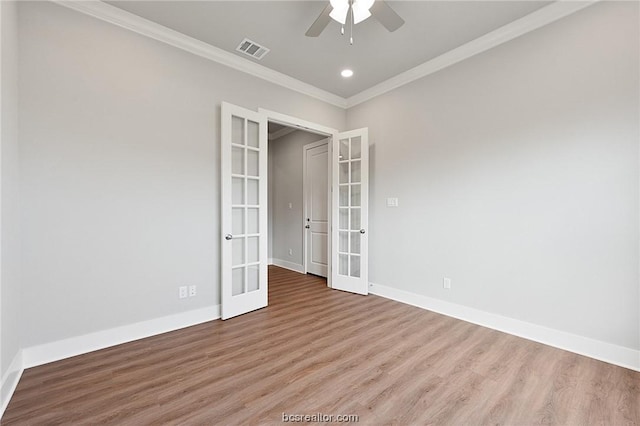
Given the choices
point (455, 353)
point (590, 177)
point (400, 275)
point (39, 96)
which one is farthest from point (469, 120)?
point (39, 96)

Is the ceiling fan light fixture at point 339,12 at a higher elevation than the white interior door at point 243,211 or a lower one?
higher

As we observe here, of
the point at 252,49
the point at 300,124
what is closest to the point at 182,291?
the point at 300,124

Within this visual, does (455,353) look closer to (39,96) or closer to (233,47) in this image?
(233,47)

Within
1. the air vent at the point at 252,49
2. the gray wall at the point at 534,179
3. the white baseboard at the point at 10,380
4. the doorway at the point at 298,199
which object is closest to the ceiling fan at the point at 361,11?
the air vent at the point at 252,49

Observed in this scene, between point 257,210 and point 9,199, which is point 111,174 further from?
point 257,210

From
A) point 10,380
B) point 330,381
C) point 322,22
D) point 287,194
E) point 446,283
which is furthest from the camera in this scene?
A: point 287,194

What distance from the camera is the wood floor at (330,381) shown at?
159cm

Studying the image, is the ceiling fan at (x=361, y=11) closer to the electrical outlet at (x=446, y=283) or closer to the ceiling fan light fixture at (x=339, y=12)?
the ceiling fan light fixture at (x=339, y=12)

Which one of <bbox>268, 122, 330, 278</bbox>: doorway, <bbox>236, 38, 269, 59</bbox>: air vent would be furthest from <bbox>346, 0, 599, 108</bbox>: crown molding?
<bbox>236, 38, 269, 59</bbox>: air vent

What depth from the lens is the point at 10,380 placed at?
176 cm

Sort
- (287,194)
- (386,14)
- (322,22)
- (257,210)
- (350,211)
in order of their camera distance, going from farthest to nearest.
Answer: (287,194) → (350,211) → (257,210) → (322,22) → (386,14)

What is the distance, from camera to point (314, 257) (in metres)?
5.17

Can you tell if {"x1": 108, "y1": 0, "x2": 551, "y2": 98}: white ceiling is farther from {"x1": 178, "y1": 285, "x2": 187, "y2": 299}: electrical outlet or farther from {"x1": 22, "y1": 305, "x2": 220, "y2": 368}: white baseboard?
{"x1": 22, "y1": 305, "x2": 220, "y2": 368}: white baseboard

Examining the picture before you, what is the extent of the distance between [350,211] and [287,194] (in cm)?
216
